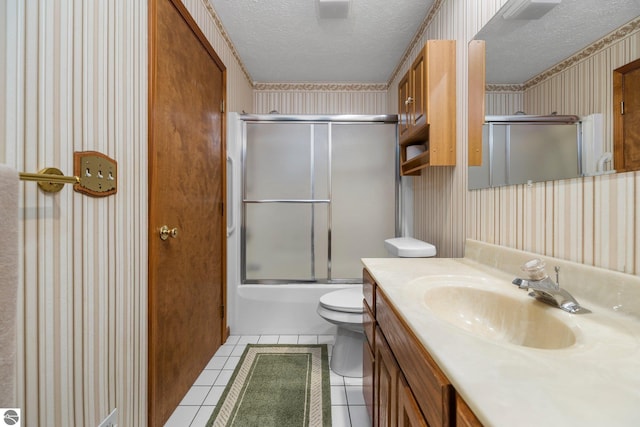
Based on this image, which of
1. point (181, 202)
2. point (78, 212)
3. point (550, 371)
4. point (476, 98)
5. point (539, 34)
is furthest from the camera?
point (181, 202)

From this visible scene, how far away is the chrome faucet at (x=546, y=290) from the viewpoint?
2.22 ft

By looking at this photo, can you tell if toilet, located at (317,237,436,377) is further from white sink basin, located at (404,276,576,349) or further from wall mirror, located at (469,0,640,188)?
wall mirror, located at (469,0,640,188)

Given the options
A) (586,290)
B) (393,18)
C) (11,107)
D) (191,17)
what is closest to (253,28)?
(191,17)

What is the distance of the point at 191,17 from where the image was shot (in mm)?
1469

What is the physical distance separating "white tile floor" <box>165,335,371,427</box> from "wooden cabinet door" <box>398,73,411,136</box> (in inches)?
64.3

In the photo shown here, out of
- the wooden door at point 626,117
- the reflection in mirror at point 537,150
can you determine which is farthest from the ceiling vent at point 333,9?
the wooden door at point 626,117

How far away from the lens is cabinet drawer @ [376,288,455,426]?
1.53ft

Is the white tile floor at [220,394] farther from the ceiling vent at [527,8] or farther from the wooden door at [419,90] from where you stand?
the ceiling vent at [527,8]

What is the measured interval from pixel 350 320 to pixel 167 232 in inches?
43.2

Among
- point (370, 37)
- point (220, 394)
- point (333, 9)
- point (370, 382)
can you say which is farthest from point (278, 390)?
point (370, 37)

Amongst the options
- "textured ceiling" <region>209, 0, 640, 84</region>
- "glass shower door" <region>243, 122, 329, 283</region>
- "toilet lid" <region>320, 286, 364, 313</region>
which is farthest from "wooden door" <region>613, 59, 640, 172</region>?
"glass shower door" <region>243, 122, 329, 283</region>

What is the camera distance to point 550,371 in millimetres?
425

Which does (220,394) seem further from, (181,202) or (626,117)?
(626,117)

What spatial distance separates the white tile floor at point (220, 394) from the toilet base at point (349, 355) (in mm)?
37
